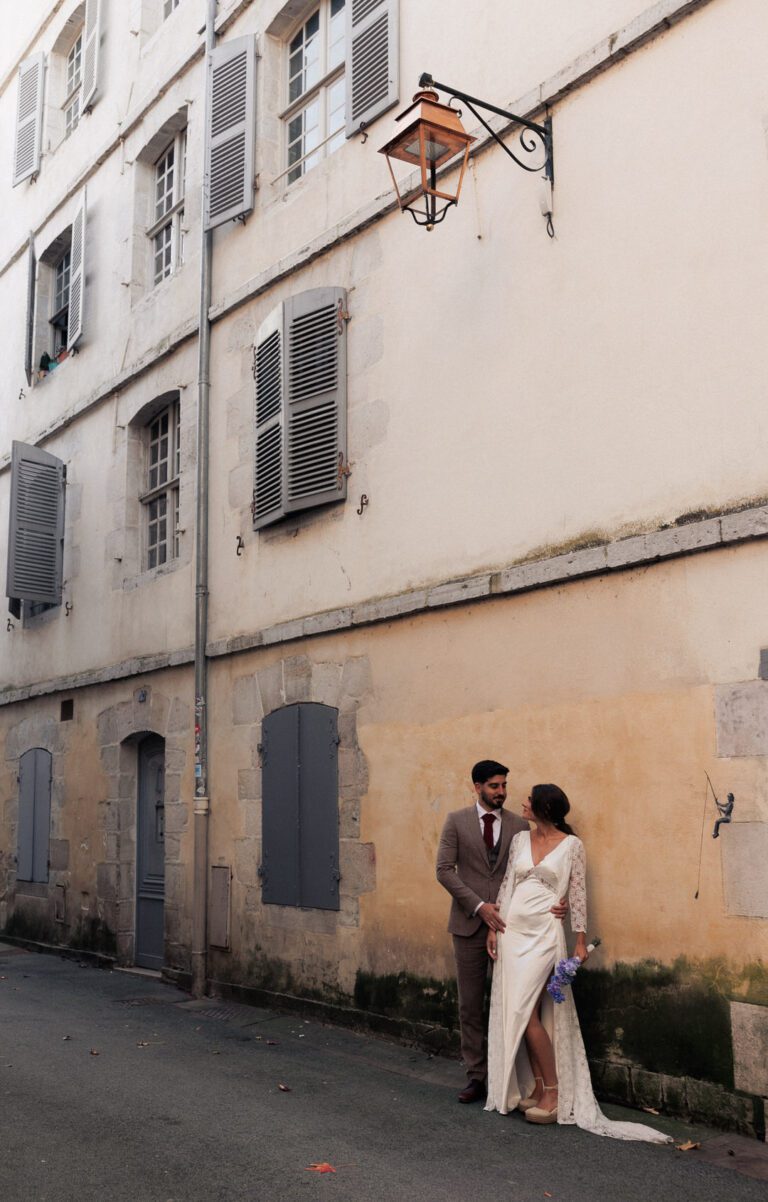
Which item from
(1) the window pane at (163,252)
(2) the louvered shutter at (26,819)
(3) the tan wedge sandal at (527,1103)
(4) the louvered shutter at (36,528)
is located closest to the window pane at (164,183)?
(1) the window pane at (163,252)

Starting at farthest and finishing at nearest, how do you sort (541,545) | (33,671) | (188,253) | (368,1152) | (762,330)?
(33,671) < (188,253) < (541,545) < (762,330) < (368,1152)

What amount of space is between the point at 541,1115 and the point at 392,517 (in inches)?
144

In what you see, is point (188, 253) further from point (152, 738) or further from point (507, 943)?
point (507, 943)

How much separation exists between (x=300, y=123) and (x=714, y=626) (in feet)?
19.7

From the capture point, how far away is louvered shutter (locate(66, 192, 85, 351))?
1214 centimetres

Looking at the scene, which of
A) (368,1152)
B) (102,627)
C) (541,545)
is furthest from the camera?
(102,627)

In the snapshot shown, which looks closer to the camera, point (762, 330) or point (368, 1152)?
point (368, 1152)

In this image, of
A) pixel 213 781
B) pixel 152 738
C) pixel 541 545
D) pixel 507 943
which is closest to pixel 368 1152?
pixel 507 943

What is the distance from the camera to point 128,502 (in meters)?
11.1

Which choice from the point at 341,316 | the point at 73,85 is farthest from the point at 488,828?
the point at 73,85

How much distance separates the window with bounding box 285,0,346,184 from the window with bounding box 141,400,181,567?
2538 mm

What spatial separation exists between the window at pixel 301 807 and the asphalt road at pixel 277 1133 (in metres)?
0.92

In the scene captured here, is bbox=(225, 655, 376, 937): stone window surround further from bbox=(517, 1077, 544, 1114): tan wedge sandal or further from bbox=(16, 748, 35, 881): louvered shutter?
bbox=(16, 748, 35, 881): louvered shutter

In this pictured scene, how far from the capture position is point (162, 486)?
10648 mm
